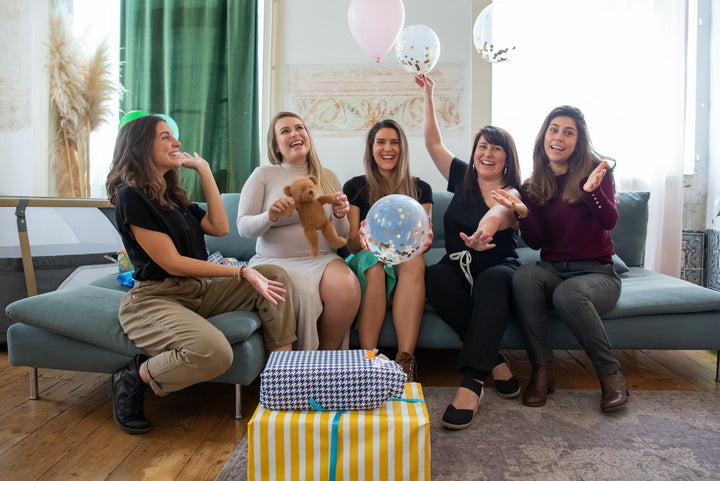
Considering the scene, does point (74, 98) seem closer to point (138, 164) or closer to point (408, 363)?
point (138, 164)

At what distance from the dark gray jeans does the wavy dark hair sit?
0.37m

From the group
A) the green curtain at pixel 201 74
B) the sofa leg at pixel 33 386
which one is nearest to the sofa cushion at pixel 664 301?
the sofa leg at pixel 33 386

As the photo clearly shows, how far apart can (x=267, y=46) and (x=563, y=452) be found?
2.81 m

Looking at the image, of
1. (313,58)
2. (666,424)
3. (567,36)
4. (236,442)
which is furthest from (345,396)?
(567,36)

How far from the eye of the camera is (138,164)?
174 centimetres

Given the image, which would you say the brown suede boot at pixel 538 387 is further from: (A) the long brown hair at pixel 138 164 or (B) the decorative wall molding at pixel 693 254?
(B) the decorative wall molding at pixel 693 254

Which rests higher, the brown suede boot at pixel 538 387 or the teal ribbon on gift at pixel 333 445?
the teal ribbon on gift at pixel 333 445

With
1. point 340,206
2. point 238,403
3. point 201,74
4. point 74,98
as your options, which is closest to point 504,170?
point 340,206

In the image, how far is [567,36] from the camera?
10.5ft

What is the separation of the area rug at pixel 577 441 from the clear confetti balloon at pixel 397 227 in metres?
0.57

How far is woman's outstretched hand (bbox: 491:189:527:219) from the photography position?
1.94 metres

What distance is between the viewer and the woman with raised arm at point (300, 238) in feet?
6.33

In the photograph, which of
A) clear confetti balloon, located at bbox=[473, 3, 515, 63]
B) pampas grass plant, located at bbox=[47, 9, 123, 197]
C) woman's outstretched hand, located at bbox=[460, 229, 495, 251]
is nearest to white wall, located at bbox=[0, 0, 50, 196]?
pampas grass plant, located at bbox=[47, 9, 123, 197]

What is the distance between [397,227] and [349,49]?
2086 millimetres
